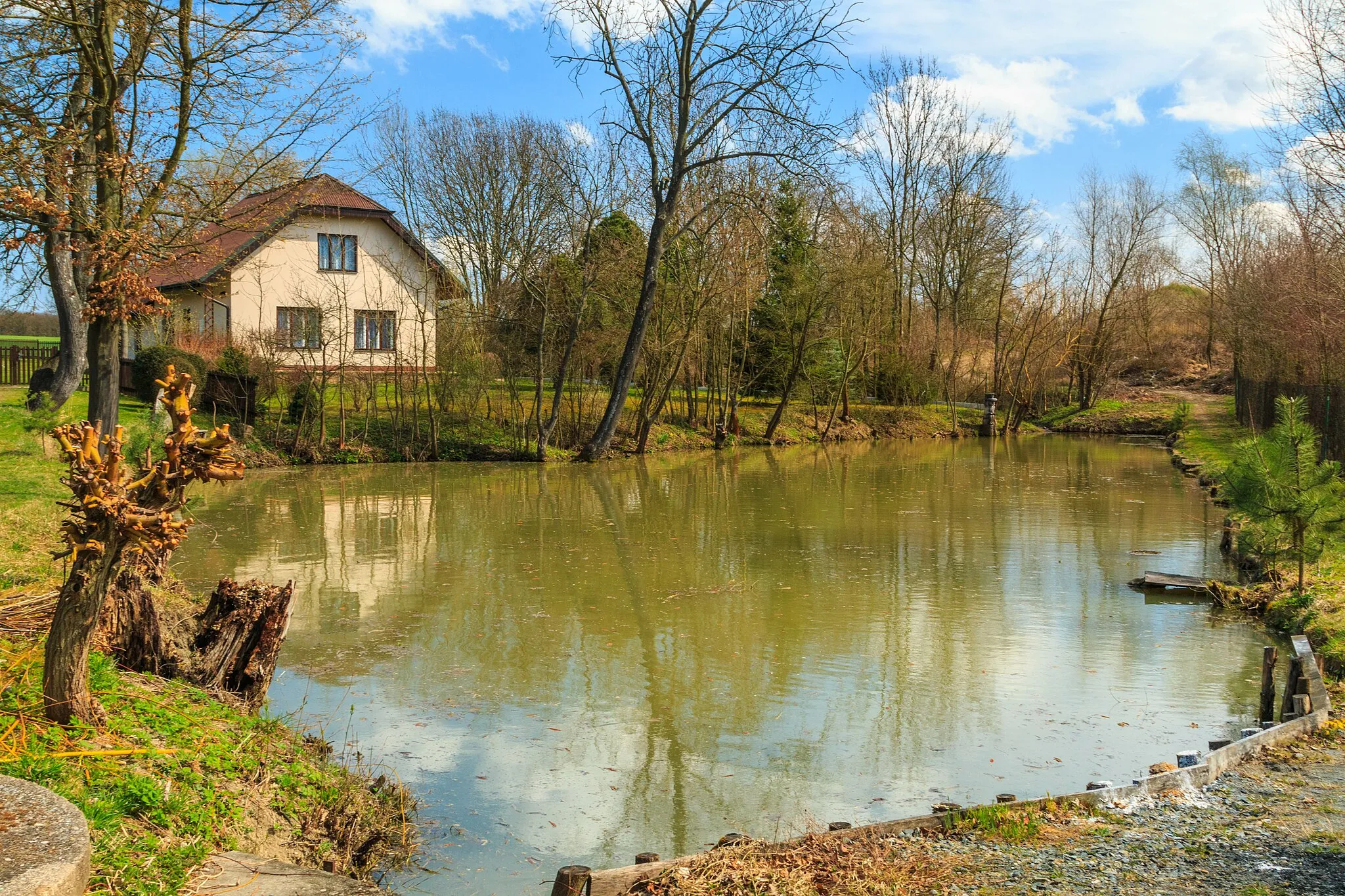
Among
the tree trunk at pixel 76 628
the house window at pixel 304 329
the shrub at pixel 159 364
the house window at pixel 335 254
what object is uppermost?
the house window at pixel 335 254

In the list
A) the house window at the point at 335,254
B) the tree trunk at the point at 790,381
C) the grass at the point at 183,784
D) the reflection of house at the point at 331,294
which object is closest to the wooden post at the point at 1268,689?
the grass at the point at 183,784

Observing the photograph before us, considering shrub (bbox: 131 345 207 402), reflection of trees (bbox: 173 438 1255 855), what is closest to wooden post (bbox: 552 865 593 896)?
reflection of trees (bbox: 173 438 1255 855)

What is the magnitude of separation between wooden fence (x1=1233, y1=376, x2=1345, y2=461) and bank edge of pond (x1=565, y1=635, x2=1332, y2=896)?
935 cm

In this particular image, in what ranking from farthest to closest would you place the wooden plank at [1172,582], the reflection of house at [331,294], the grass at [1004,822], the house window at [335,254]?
1. the house window at [335,254]
2. the reflection of house at [331,294]
3. the wooden plank at [1172,582]
4. the grass at [1004,822]

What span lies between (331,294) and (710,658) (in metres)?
22.6

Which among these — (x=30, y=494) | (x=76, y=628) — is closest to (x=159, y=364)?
(x=30, y=494)

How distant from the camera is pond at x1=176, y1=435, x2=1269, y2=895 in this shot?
6406mm

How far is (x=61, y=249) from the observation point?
434 inches

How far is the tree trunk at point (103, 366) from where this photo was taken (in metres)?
12.0

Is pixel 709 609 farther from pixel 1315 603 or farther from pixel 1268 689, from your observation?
pixel 1315 603

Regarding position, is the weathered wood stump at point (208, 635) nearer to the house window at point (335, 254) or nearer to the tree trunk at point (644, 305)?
the tree trunk at point (644, 305)

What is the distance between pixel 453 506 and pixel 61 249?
30.1ft

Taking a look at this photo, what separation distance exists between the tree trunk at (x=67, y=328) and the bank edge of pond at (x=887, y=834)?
1398 cm

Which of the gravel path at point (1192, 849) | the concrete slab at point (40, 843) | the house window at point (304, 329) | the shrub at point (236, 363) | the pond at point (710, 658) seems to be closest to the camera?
the concrete slab at point (40, 843)
